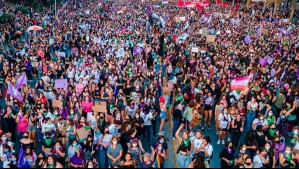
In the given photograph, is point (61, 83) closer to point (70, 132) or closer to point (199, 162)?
point (70, 132)

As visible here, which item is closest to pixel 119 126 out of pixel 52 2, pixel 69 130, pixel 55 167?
pixel 69 130

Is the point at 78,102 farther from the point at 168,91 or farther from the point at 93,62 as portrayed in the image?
the point at 93,62

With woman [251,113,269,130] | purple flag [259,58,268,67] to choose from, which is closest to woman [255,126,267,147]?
woman [251,113,269,130]

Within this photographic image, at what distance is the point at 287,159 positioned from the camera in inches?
300

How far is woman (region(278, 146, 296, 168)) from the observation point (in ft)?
24.8

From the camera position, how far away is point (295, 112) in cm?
1020

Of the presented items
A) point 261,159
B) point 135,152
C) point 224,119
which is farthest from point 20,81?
point 261,159

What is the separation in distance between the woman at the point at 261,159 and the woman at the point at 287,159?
29 centimetres

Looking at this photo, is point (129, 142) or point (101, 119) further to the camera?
point (101, 119)

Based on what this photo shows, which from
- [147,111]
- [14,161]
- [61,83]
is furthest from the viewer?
[61,83]

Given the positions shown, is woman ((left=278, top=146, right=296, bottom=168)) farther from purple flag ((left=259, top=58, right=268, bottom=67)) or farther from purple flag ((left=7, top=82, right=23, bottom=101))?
purple flag ((left=259, top=58, right=268, bottom=67))

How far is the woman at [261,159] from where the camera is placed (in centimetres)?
750

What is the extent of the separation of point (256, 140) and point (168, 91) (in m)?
3.61

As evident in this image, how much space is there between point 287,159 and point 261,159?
1.84 feet
